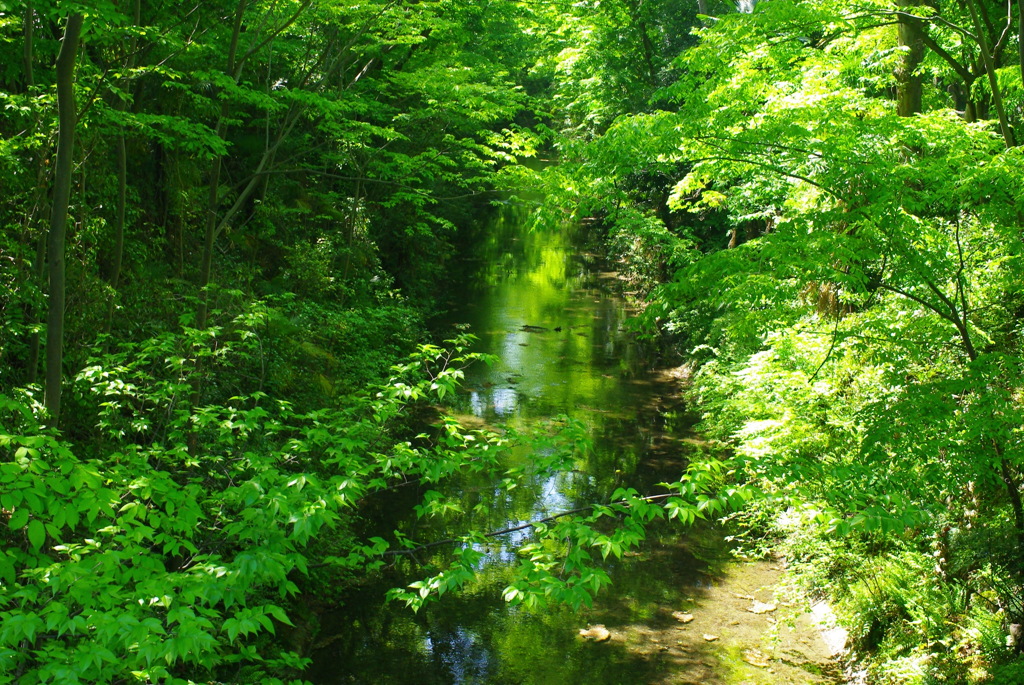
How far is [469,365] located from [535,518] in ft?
13.7

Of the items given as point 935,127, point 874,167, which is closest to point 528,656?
point 874,167

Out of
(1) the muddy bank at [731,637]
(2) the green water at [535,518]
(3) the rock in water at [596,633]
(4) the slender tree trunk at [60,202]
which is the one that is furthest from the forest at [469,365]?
(3) the rock in water at [596,633]

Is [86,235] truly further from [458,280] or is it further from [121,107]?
[458,280]

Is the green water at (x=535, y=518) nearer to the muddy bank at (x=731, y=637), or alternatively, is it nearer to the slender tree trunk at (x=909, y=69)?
the muddy bank at (x=731, y=637)

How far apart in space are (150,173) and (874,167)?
32.9ft

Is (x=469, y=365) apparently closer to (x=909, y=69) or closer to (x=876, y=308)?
(x=876, y=308)

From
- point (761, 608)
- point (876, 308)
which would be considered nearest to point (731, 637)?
point (761, 608)

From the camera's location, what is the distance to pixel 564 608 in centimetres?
902

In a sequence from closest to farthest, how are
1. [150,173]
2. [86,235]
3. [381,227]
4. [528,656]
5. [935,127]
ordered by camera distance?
[935,127]
[86,235]
[528,656]
[150,173]
[381,227]

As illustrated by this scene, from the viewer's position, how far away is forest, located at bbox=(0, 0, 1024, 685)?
400 centimetres

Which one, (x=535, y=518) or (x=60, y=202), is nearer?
(x=60, y=202)

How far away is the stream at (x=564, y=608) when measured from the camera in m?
7.81

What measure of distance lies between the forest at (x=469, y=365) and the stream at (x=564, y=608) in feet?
0.90

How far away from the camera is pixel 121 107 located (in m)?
7.46
